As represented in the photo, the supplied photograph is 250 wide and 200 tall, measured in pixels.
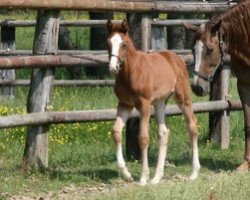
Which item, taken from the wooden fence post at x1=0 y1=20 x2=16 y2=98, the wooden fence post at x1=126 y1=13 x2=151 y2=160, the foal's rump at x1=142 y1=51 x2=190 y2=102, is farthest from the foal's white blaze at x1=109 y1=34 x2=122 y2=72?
the wooden fence post at x1=0 y1=20 x2=16 y2=98

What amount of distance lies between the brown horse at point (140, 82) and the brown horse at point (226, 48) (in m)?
0.26

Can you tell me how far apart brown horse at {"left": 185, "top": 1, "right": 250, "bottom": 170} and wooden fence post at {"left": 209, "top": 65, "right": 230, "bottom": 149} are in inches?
50.1

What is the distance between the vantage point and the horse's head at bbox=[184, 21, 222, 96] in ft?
31.4

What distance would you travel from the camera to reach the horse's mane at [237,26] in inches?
394

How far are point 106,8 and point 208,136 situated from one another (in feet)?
10.2

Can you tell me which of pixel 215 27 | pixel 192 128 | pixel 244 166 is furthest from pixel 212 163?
pixel 215 27

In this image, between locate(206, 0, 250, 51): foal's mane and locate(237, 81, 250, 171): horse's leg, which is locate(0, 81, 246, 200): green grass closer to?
locate(237, 81, 250, 171): horse's leg

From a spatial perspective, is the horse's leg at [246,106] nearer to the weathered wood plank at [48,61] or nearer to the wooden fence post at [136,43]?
the wooden fence post at [136,43]

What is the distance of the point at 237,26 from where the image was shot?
1007 cm

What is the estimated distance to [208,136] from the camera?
12.4 metres

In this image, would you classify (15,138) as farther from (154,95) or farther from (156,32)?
(156,32)

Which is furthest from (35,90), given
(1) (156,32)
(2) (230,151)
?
(1) (156,32)

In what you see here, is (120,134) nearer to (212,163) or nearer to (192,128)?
(192,128)

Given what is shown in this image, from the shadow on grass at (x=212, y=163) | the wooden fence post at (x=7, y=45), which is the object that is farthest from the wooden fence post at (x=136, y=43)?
the wooden fence post at (x=7, y=45)
